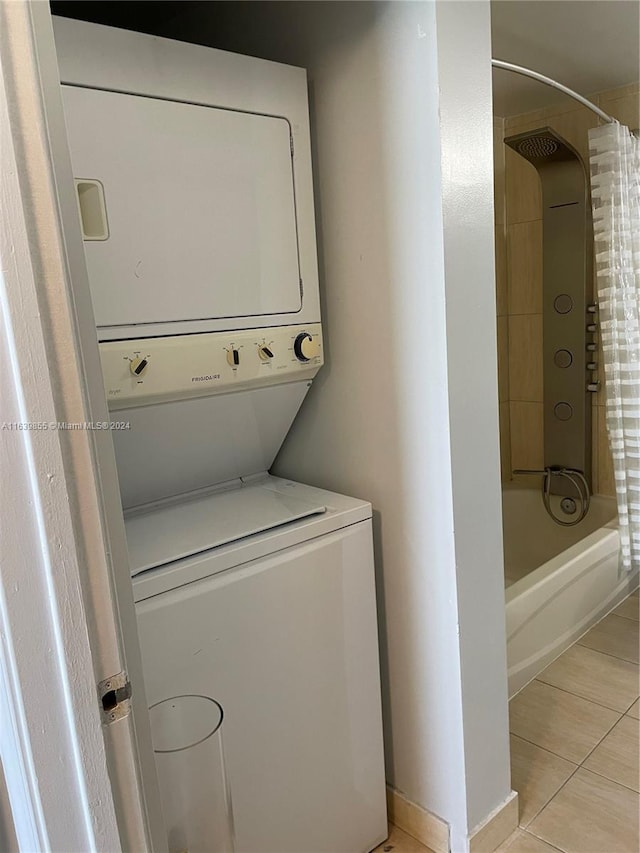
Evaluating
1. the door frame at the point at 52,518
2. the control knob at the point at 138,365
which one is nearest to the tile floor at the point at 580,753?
the door frame at the point at 52,518

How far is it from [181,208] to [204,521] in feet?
2.09

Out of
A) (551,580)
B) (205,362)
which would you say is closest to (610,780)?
(551,580)

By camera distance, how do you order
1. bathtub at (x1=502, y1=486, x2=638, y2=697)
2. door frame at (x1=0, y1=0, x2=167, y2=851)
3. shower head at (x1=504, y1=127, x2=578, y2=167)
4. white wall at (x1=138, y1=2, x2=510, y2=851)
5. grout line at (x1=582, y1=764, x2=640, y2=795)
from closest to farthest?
door frame at (x1=0, y1=0, x2=167, y2=851)
white wall at (x1=138, y1=2, x2=510, y2=851)
grout line at (x1=582, y1=764, x2=640, y2=795)
bathtub at (x1=502, y1=486, x2=638, y2=697)
shower head at (x1=504, y1=127, x2=578, y2=167)

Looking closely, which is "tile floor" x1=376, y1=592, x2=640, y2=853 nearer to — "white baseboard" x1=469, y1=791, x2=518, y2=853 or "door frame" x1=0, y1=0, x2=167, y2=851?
"white baseboard" x1=469, y1=791, x2=518, y2=853

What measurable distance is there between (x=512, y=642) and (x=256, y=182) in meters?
1.62

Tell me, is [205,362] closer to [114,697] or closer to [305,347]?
[305,347]

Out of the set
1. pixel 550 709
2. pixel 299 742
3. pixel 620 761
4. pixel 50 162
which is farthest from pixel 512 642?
pixel 50 162

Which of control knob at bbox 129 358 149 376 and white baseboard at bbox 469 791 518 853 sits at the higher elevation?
control knob at bbox 129 358 149 376

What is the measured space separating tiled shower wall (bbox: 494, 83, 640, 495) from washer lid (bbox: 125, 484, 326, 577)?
1.97 metres

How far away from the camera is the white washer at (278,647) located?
3.96ft

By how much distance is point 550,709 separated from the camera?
81.1 inches

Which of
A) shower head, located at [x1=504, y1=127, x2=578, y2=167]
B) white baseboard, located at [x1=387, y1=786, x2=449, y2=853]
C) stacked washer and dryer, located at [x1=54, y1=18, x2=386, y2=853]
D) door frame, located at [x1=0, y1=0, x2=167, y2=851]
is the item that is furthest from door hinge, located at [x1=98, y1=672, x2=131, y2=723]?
shower head, located at [x1=504, y1=127, x2=578, y2=167]

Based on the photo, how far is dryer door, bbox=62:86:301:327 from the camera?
1150mm

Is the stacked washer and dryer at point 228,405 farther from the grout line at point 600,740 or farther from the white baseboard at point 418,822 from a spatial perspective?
the grout line at point 600,740
